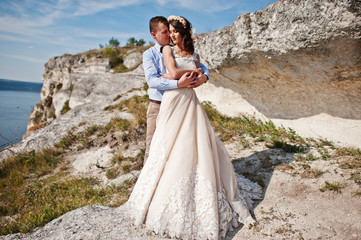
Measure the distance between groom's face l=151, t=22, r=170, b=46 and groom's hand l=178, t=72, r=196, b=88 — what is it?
90 centimetres

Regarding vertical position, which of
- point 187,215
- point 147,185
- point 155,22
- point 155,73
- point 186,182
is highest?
point 155,22

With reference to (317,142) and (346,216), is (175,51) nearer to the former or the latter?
(346,216)

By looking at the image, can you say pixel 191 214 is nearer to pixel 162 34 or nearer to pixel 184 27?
pixel 184 27

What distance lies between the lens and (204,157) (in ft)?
9.50

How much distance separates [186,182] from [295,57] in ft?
12.9

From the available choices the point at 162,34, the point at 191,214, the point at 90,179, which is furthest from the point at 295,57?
the point at 90,179

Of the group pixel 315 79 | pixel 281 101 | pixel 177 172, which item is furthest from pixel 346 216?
pixel 281 101

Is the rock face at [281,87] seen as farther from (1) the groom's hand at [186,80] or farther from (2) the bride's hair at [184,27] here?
(2) the bride's hair at [184,27]

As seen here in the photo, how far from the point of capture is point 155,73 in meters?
3.50

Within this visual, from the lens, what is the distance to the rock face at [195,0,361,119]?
12.9 ft

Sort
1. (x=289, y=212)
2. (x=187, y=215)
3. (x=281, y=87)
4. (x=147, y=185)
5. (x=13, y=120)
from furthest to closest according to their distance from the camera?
(x=13, y=120)
(x=281, y=87)
(x=289, y=212)
(x=147, y=185)
(x=187, y=215)

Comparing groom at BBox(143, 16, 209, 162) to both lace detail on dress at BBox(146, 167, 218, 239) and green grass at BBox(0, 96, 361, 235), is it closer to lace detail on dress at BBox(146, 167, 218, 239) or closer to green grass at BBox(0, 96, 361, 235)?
lace detail on dress at BBox(146, 167, 218, 239)

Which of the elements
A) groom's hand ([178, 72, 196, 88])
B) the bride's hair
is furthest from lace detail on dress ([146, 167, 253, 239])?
the bride's hair

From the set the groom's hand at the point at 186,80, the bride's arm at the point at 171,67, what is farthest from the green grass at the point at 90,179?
the bride's arm at the point at 171,67
